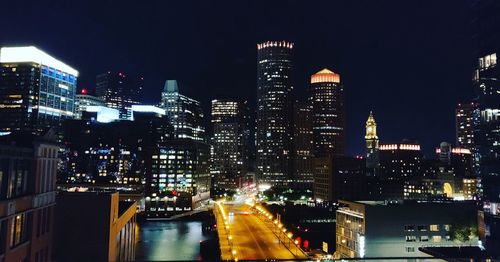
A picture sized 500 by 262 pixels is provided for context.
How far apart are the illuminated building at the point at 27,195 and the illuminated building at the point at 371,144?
12702cm

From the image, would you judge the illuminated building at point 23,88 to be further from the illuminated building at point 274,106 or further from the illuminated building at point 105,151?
the illuminated building at point 274,106

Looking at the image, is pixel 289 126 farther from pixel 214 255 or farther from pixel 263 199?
pixel 214 255

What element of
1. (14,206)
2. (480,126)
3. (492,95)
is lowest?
(14,206)

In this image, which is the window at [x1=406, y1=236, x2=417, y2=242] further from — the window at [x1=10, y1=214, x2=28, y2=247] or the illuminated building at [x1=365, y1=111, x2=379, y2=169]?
the illuminated building at [x1=365, y1=111, x2=379, y2=169]

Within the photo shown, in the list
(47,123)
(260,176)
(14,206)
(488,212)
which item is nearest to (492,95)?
(488,212)

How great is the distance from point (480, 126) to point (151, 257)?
5818 cm

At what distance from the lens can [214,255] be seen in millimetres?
57875

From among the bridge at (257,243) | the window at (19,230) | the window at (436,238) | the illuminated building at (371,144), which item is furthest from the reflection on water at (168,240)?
the illuminated building at (371,144)

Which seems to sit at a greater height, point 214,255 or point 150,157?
point 150,157

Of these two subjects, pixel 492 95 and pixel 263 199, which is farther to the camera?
pixel 263 199

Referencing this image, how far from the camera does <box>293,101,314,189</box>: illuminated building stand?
556 ft

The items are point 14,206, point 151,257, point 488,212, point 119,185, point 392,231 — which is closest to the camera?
point 14,206

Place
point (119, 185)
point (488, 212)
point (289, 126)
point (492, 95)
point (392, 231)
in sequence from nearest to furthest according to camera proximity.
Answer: point (392, 231), point (488, 212), point (492, 95), point (119, 185), point (289, 126)

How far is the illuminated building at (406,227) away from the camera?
1551 inches
